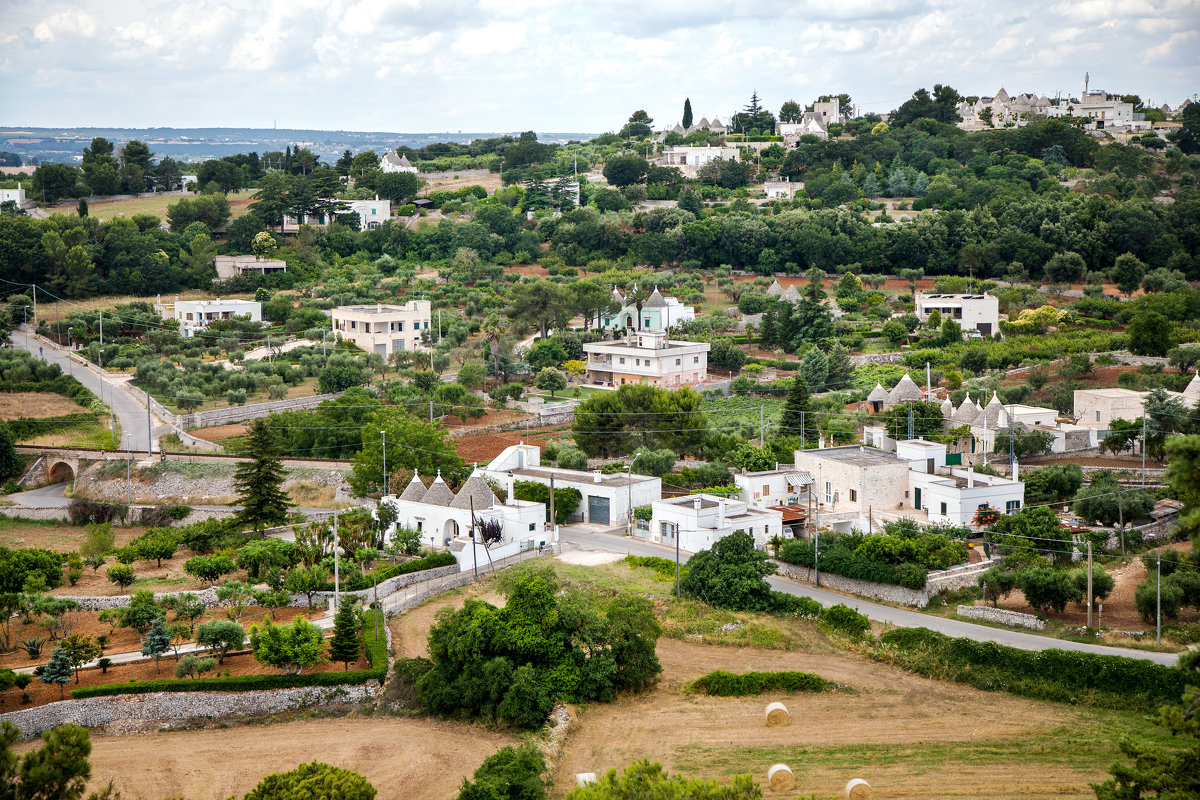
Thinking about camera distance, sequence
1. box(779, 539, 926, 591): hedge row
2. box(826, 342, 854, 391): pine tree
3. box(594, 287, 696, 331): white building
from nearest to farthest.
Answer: box(779, 539, 926, 591): hedge row, box(826, 342, 854, 391): pine tree, box(594, 287, 696, 331): white building

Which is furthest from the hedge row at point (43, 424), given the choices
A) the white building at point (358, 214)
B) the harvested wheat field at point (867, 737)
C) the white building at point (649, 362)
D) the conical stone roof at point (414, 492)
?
the white building at point (358, 214)

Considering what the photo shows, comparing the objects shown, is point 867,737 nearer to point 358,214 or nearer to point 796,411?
point 796,411

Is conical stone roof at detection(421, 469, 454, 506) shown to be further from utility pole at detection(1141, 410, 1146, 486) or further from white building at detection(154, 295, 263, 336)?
white building at detection(154, 295, 263, 336)

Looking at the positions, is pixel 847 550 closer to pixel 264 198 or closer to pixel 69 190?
pixel 264 198

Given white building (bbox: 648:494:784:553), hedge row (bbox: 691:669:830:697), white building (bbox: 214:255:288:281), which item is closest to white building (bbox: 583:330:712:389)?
white building (bbox: 648:494:784:553)

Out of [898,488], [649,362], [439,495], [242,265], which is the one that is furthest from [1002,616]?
[242,265]

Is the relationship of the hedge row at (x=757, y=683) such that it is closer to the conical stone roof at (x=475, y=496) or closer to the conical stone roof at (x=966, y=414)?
the conical stone roof at (x=475, y=496)
